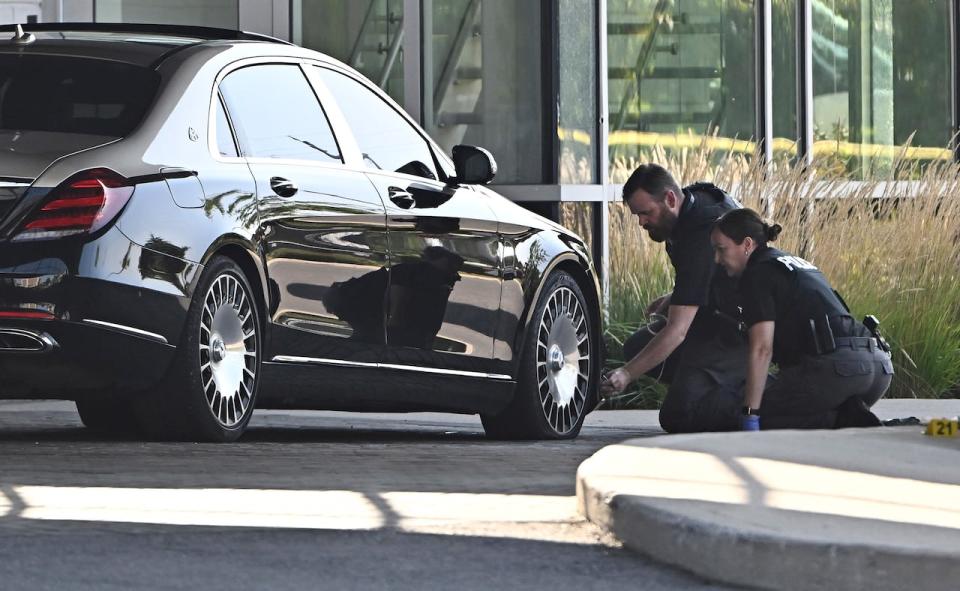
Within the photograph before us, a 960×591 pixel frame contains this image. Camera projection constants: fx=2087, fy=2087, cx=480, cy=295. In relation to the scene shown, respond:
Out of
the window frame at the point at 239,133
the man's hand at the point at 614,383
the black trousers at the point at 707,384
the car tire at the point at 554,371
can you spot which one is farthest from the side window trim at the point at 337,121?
the black trousers at the point at 707,384

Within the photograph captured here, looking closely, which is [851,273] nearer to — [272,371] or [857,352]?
[857,352]

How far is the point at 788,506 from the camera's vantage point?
5.06 m

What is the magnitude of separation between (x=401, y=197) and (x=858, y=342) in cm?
229

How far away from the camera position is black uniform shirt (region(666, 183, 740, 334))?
29.3 ft

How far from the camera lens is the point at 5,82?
6.98 m

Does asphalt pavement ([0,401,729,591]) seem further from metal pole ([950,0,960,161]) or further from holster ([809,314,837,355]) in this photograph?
metal pole ([950,0,960,161])

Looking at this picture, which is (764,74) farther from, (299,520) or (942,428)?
(299,520)

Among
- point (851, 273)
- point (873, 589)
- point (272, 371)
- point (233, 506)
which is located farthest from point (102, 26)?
point (851, 273)

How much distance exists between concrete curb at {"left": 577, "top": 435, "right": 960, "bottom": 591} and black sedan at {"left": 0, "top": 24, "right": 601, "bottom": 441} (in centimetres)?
207

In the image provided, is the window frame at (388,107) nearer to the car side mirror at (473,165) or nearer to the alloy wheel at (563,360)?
the car side mirror at (473,165)

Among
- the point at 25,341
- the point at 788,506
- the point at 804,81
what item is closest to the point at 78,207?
the point at 25,341

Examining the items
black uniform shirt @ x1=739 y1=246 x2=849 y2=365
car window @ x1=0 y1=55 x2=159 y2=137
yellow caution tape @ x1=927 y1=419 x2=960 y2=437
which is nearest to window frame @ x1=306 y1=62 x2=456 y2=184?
car window @ x1=0 y1=55 x2=159 y2=137

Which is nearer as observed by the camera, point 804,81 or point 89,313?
point 89,313

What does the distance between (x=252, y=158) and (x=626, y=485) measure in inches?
88.3
